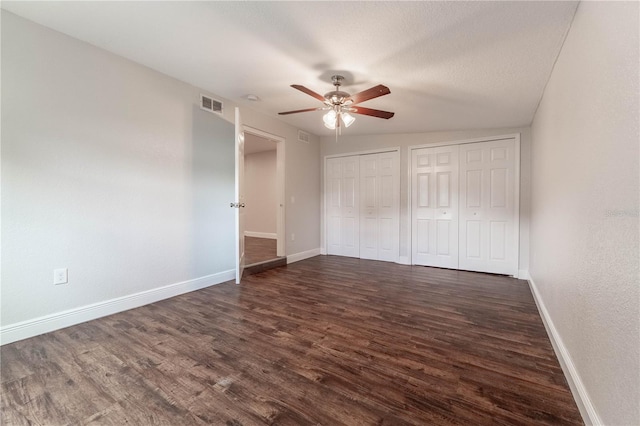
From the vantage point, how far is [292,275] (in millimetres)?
4027

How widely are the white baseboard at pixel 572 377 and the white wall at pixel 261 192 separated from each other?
6.07 m

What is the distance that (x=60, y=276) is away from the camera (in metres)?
2.31

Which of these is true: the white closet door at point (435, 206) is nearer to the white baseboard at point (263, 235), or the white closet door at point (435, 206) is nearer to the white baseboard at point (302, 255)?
the white baseboard at point (302, 255)

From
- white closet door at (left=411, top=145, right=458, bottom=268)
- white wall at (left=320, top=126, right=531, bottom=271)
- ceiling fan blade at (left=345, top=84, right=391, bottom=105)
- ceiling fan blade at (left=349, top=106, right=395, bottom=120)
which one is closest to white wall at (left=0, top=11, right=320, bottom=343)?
ceiling fan blade at (left=349, top=106, right=395, bottom=120)

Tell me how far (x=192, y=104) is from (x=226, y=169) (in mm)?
895

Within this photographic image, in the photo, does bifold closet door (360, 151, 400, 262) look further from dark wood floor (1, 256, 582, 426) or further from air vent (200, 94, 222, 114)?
air vent (200, 94, 222, 114)

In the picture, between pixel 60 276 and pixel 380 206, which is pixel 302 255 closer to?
pixel 380 206

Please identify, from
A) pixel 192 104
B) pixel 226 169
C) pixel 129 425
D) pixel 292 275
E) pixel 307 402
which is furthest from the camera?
pixel 292 275

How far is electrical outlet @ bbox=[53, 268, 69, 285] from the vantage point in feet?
7.48

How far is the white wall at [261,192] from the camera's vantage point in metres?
7.32

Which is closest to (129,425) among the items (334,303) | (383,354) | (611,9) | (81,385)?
(81,385)

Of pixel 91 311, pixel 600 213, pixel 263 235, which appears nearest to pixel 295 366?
pixel 600 213

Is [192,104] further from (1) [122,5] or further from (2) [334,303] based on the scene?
(2) [334,303]

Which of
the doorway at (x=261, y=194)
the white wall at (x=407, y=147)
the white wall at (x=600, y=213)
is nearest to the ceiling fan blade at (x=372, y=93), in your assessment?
the white wall at (x=600, y=213)
